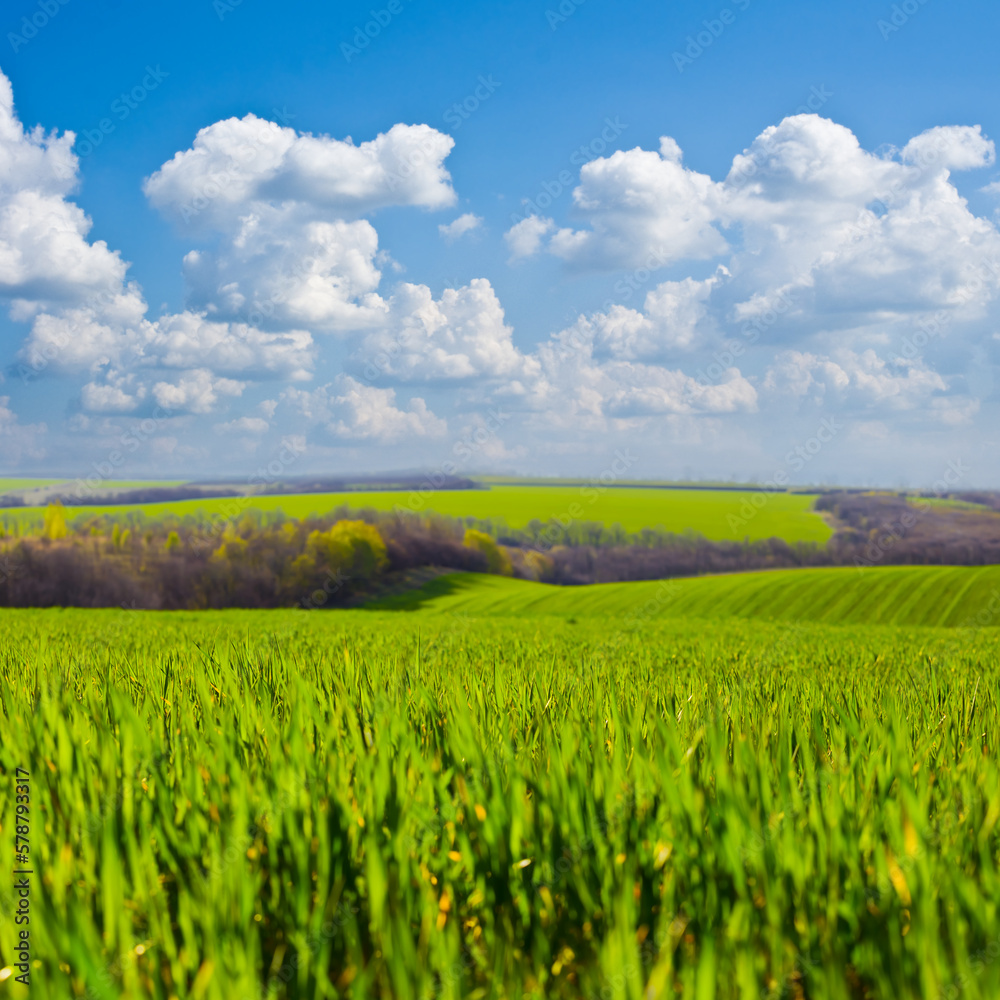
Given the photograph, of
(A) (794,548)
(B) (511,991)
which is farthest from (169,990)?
(A) (794,548)

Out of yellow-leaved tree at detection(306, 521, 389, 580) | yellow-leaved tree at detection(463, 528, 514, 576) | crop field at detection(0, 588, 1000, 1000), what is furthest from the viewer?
yellow-leaved tree at detection(463, 528, 514, 576)

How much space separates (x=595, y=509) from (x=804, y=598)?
62.1m

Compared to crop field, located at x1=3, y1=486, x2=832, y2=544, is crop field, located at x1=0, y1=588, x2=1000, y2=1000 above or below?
above

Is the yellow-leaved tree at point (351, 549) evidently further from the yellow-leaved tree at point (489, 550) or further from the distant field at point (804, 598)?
the yellow-leaved tree at point (489, 550)

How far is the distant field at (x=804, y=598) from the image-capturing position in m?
49.9

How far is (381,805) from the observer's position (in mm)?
1996

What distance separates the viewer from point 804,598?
54500 millimetres

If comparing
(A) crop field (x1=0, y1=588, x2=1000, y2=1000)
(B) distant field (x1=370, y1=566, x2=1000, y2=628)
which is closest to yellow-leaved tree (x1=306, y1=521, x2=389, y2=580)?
(B) distant field (x1=370, y1=566, x2=1000, y2=628)

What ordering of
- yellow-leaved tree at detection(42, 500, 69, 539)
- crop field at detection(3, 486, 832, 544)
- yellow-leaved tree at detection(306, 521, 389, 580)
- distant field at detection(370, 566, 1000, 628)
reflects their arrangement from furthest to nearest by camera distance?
crop field at detection(3, 486, 832, 544) < yellow-leaved tree at detection(306, 521, 389, 580) < yellow-leaved tree at detection(42, 500, 69, 539) < distant field at detection(370, 566, 1000, 628)

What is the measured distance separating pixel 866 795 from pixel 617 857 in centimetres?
81

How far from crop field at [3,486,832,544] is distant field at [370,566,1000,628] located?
2989 cm

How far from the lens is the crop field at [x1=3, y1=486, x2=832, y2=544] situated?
304 feet

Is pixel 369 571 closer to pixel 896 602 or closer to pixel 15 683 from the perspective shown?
pixel 896 602

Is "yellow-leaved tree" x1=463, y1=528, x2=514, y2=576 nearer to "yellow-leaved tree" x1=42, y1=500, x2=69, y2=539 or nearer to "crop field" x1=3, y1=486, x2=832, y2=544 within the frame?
"crop field" x1=3, y1=486, x2=832, y2=544
